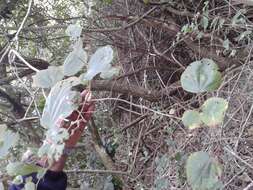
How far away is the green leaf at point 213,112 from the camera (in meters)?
0.75

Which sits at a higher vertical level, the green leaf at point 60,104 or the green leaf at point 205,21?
the green leaf at point 60,104

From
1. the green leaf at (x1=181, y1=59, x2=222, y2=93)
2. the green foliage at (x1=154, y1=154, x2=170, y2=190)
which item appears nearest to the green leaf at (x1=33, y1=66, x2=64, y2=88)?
the green leaf at (x1=181, y1=59, x2=222, y2=93)

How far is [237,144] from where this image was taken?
162cm

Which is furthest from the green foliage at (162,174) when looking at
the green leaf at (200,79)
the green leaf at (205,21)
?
the green leaf at (200,79)

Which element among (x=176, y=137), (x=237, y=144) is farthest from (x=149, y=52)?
(x=237, y=144)

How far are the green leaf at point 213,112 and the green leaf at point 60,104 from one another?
22 cm

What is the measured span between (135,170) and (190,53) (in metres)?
0.66

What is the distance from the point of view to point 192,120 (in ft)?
2.51

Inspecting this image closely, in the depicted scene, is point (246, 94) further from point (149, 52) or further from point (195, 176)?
point (195, 176)

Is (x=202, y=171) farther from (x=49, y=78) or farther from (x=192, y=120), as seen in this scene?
(x=49, y=78)

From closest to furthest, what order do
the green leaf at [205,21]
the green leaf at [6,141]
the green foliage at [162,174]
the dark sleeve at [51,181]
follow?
the green leaf at [6,141]
the dark sleeve at [51,181]
the green foliage at [162,174]
the green leaf at [205,21]

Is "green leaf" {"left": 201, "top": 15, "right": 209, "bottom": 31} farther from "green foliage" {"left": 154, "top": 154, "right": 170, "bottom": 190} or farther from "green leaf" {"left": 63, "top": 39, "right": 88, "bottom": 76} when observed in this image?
"green leaf" {"left": 63, "top": 39, "right": 88, "bottom": 76}

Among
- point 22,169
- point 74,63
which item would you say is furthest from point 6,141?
point 74,63

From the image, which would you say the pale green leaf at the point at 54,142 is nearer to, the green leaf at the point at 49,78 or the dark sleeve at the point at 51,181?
the green leaf at the point at 49,78
